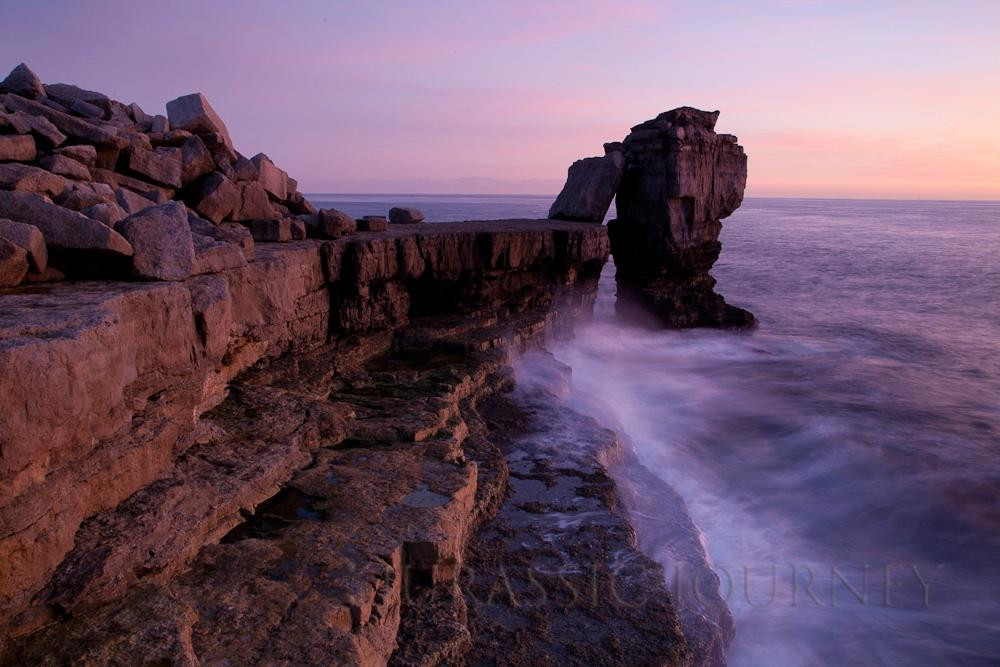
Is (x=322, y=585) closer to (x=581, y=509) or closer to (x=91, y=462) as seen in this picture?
(x=91, y=462)

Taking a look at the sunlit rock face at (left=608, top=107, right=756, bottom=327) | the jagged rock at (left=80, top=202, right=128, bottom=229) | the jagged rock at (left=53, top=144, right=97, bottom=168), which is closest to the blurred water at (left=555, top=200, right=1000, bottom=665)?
the sunlit rock face at (left=608, top=107, right=756, bottom=327)

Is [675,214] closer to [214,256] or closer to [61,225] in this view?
[214,256]

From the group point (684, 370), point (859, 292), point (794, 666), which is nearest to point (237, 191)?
point (794, 666)

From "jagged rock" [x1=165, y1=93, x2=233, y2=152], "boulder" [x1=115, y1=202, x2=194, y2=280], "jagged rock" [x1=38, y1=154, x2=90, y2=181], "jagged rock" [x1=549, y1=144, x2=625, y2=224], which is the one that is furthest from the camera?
"jagged rock" [x1=549, y1=144, x2=625, y2=224]

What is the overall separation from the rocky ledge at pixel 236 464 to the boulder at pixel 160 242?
1 centimetres

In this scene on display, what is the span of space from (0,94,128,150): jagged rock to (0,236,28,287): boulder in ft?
8.91

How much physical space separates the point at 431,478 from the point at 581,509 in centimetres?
133

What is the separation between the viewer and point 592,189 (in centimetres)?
1472

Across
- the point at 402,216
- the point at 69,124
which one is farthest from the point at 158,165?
the point at 402,216

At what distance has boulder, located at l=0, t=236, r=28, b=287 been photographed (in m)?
3.57

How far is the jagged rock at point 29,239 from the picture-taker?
364cm

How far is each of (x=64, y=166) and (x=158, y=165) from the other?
1236mm

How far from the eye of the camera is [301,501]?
13.5 feet

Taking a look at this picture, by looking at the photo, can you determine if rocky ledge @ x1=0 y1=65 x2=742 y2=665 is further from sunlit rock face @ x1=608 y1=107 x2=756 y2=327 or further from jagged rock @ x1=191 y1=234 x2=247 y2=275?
sunlit rock face @ x1=608 y1=107 x2=756 y2=327
